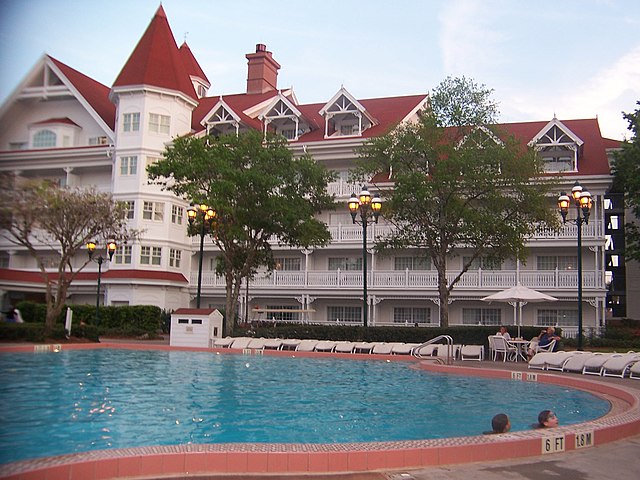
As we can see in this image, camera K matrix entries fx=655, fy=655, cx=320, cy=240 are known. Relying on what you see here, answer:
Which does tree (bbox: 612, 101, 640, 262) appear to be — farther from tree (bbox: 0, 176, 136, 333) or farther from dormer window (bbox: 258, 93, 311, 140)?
tree (bbox: 0, 176, 136, 333)

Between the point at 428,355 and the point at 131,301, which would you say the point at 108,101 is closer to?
the point at 131,301

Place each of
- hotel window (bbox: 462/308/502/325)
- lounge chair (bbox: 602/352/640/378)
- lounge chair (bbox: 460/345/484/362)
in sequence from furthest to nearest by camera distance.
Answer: hotel window (bbox: 462/308/502/325) → lounge chair (bbox: 460/345/484/362) → lounge chair (bbox: 602/352/640/378)

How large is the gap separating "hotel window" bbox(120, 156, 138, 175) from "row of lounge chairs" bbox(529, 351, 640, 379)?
3051cm

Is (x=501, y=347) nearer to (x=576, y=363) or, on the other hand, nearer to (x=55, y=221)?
(x=576, y=363)

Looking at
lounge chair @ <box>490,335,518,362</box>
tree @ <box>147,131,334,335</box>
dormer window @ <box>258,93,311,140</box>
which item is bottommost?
lounge chair @ <box>490,335,518,362</box>

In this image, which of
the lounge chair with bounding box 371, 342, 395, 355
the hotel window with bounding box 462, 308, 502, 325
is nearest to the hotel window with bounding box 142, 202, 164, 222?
the hotel window with bounding box 462, 308, 502, 325

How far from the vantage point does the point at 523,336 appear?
89.0 feet

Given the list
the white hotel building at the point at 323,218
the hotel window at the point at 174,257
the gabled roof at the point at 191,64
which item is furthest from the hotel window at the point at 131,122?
the gabled roof at the point at 191,64

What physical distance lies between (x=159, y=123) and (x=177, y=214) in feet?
20.1

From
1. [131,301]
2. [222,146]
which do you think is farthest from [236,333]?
[131,301]

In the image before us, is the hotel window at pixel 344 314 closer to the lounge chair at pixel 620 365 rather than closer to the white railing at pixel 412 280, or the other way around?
the white railing at pixel 412 280

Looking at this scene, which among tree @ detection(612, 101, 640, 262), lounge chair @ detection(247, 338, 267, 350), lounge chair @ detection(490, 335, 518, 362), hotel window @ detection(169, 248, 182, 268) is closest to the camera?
lounge chair @ detection(490, 335, 518, 362)

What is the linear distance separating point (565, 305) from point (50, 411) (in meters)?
33.6

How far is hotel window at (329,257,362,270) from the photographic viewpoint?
43244mm
